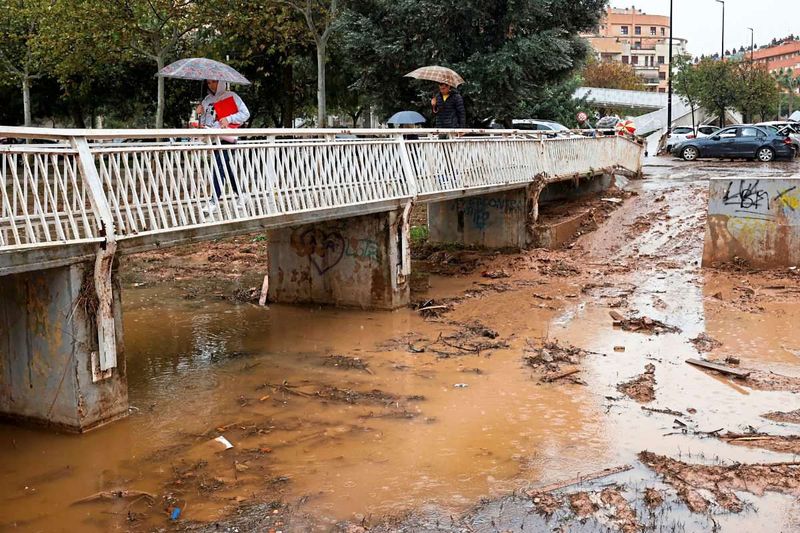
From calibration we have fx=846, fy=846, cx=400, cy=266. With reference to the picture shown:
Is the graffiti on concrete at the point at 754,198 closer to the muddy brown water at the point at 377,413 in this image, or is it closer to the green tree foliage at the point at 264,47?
the muddy brown water at the point at 377,413

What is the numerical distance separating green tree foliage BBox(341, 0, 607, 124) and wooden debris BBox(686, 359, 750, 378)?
12.4 m

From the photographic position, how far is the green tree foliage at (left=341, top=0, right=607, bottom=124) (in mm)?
20516

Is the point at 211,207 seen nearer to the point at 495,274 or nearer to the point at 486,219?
the point at 495,274

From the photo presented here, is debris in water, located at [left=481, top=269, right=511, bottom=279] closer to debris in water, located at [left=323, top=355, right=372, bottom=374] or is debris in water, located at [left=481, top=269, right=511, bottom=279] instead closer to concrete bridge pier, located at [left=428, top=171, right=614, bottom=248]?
concrete bridge pier, located at [left=428, top=171, right=614, bottom=248]

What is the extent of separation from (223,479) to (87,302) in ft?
6.33

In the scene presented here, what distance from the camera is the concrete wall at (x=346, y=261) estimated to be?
11.7 metres

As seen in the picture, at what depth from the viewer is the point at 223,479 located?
629cm

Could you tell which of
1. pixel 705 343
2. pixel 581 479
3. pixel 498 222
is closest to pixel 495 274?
pixel 498 222

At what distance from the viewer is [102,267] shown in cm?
697

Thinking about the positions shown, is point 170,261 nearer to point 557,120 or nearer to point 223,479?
point 223,479

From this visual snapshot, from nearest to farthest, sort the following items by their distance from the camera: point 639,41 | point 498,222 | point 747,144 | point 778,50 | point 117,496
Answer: point 117,496 → point 498,222 → point 747,144 → point 639,41 → point 778,50

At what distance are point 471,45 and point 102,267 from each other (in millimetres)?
16391

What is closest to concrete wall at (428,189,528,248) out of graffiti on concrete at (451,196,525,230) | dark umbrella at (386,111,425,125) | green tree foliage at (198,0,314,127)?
graffiti on concrete at (451,196,525,230)

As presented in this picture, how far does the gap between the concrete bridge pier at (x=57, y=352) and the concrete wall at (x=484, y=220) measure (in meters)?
9.54
